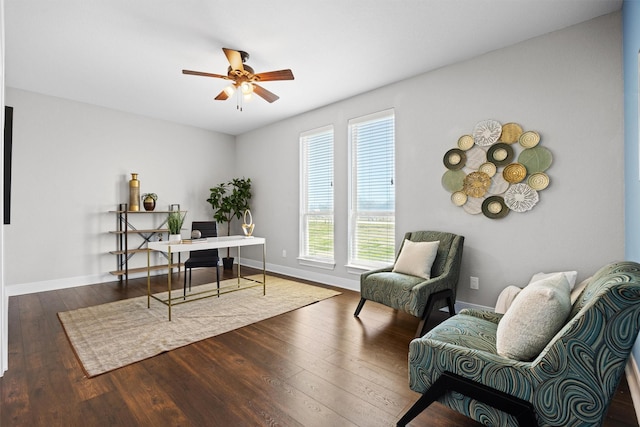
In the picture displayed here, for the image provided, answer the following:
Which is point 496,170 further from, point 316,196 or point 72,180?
point 72,180

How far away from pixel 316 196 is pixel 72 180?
3618 millimetres

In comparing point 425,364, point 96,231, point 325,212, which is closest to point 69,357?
point 425,364

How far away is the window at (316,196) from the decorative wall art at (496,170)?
187 cm

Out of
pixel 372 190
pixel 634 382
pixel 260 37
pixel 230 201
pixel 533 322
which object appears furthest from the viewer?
pixel 230 201

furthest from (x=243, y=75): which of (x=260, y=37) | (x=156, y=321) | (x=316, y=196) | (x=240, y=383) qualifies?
(x=240, y=383)

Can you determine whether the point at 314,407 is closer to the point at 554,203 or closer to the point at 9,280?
the point at 554,203

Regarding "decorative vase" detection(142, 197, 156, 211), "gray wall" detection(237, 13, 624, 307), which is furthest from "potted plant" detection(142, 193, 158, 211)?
"gray wall" detection(237, 13, 624, 307)

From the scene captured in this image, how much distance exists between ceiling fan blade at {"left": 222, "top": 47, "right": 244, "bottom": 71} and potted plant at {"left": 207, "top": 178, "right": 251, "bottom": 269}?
10.3 feet

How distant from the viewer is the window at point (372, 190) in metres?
4.02

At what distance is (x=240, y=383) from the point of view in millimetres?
2012

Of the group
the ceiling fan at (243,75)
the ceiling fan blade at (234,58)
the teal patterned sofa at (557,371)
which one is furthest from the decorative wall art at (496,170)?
the ceiling fan blade at (234,58)

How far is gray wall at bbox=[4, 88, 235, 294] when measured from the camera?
412 centimetres

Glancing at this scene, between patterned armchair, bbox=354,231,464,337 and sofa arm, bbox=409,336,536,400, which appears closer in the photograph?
sofa arm, bbox=409,336,536,400

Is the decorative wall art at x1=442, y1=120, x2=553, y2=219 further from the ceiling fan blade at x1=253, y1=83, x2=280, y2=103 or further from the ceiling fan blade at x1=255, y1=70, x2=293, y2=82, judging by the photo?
the ceiling fan blade at x1=253, y1=83, x2=280, y2=103
